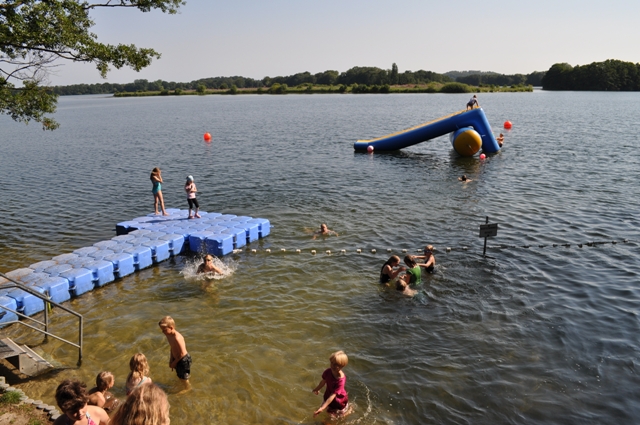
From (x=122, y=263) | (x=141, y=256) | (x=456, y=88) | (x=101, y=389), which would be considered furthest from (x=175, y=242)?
(x=456, y=88)

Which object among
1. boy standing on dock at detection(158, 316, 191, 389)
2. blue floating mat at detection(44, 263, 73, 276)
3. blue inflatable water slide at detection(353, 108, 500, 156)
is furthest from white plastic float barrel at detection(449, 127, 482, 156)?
boy standing on dock at detection(158, 316, 191, 389)

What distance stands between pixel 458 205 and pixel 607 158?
16.8 meters

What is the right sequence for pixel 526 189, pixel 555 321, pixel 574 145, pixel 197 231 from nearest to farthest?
1. pixel 555 321
2. pixel 197 231
3. pixel 526 189
4. pixel 574 145

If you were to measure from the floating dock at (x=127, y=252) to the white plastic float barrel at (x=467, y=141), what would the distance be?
19462 mm

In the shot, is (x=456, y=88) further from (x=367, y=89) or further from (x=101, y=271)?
(x=101, y=271)

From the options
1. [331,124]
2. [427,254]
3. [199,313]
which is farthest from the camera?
[331,124]

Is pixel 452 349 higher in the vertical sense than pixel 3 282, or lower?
lower

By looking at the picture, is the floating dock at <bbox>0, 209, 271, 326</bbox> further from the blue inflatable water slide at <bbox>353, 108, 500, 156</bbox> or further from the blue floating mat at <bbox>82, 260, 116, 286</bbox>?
the blue inflatable water slide at <bbox>353, 108, 500, 156</bbox>

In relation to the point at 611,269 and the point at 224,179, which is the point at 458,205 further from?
the point at 224,179

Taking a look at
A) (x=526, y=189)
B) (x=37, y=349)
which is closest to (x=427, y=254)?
(x=37, y=349)

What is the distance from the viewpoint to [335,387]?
7477mm

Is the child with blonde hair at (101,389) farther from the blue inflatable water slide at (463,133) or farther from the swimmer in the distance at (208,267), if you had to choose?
the blue inflatable water slide at (463,133)

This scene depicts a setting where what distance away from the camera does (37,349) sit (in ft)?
32.1

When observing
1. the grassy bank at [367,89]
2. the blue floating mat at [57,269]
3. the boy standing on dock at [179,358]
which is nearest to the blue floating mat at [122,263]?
the blue floating mat at [57,269]
